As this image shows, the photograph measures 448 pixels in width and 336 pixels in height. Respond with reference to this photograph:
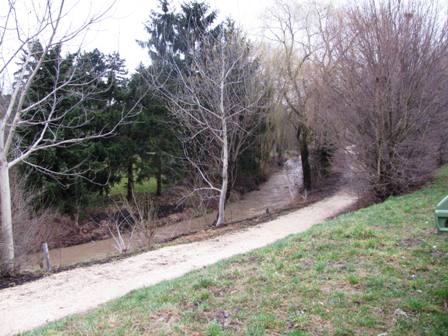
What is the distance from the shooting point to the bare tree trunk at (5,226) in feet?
29.3

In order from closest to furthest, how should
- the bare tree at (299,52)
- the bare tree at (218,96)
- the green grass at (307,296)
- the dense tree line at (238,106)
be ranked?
the green grass at (307,296) < the dense tree line at (238,106) < the bare tree at (218,96) < the bare tree at (299,52)

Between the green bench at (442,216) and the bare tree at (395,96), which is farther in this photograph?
the bare tree at (395,96)

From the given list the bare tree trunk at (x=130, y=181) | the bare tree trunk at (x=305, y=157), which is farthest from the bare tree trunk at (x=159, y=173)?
the bare tree trunk at (x=305, y=157)

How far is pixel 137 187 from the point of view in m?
24.2

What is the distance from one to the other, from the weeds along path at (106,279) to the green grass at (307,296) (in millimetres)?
1140

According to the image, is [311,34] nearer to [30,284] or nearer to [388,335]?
[30,284]

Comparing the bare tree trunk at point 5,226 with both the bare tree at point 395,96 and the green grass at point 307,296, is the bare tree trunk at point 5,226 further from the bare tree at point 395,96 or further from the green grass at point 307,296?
the bare tree at point 395,96

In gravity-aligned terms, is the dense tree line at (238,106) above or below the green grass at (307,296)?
above

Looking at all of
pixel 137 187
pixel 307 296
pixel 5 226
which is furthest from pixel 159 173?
pixel 307 296

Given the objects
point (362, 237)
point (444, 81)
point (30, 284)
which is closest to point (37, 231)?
point (30, 284)

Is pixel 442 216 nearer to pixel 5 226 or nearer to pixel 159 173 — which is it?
pixel 5 226

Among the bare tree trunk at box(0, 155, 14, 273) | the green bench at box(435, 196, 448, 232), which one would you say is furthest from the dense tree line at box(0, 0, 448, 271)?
the green bench at box(435, 196, 448, 232)

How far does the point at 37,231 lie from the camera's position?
42.1 feet

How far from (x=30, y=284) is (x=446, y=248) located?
7554 millimetres
